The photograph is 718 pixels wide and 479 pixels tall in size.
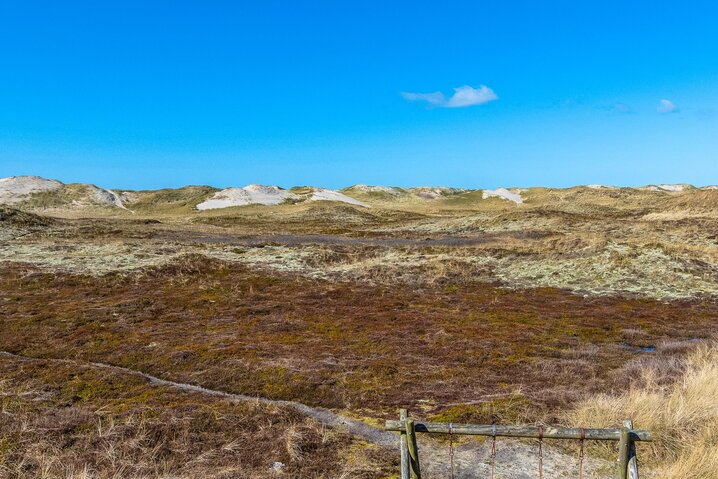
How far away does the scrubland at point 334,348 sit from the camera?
9.96 metres

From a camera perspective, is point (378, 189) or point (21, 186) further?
point (378, 189)

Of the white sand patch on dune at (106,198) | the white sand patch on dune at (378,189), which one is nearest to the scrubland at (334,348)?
the white sand patch on dune at (106,198)

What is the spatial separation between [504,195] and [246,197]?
81938mm

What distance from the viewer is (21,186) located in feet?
460

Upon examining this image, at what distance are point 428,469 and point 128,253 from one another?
1538 inches

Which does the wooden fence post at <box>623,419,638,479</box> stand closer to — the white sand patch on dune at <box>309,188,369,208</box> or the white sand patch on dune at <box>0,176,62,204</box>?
the white sand patch on dune at <box>309,188,369,208</box>

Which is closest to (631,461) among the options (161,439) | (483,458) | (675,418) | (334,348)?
(483,458)

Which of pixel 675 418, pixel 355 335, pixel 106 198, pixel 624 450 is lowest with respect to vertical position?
pixel 355 335

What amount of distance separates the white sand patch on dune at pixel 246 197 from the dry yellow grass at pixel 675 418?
129179mm

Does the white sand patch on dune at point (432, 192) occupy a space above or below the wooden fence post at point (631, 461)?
above

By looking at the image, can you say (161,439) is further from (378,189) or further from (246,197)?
(378,189)

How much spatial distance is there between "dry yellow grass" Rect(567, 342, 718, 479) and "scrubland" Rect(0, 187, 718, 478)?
47 millimetres

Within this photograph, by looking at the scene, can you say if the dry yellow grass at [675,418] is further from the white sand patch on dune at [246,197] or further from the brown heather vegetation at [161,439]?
the white sand patch on dune at [246,197]

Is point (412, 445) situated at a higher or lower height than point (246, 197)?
lower
